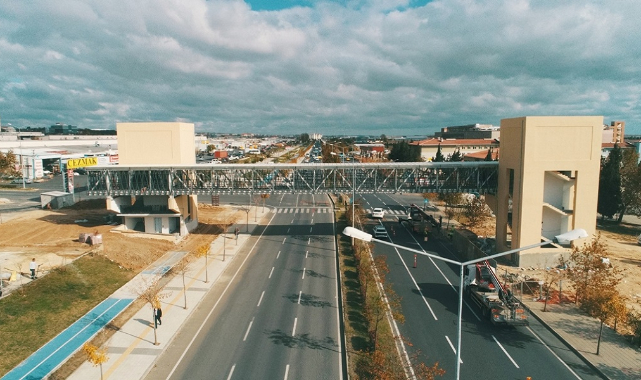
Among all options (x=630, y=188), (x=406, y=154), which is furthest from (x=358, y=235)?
(x=406, y=154)

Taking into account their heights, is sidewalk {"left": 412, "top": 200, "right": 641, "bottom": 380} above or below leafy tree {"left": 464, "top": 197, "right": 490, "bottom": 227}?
below

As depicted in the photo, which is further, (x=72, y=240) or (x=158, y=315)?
(x=72, y=240)

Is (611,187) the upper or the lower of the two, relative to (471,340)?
upper

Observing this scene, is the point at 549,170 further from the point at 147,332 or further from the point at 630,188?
the point at 147,332

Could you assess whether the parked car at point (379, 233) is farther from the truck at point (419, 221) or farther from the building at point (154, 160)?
the building at point (154, 160)

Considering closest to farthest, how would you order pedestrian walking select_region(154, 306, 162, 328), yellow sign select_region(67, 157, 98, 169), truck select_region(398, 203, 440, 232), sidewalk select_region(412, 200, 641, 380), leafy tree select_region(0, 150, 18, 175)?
sidewalk select_region(412, 200, 641, 380) < pedestrian walking select_region(154, 306, 162, 328) < truck select_region(398, 203, 440, 232) < yellow sign select_region(67, 157, 98, 169) < leafy tree select_region(0, 150, 18, 175)

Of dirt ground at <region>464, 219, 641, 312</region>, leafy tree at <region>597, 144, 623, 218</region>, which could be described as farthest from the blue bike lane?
leafy tree at <region>597, 144, 623, 218</region>

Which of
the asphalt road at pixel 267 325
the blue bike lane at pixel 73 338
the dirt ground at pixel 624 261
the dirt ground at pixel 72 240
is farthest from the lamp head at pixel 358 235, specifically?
the dirt ground at pixel 72 240

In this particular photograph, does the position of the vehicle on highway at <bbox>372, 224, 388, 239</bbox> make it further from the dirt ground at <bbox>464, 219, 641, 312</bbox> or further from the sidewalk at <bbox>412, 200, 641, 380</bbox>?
the sidewalk at <bbox>412, 200, 641, 380</bbox>
